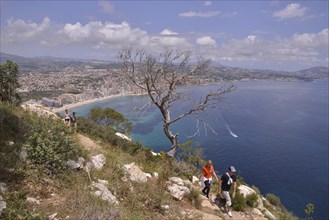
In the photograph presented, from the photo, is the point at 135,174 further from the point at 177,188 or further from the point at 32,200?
the point at 32,200

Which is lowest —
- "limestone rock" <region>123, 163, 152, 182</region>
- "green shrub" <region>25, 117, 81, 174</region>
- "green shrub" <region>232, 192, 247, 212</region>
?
"green shrub" <region>232, 192, 247, 212</region>

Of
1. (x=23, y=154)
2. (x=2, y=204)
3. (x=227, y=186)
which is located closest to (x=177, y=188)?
(x=227, y=186)

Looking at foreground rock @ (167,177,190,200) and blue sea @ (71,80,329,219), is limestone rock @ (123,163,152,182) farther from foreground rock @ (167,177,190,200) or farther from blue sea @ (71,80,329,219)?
blue sea @ (71,80,329,219)

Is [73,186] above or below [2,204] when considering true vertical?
below

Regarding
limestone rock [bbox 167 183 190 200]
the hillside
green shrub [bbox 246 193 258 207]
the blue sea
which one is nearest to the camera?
the hillside

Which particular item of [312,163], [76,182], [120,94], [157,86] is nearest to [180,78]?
[157,86]

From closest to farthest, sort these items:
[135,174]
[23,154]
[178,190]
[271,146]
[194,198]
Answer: [23,154]
[135,174]
[178,190]
[194,198]
[271,146]

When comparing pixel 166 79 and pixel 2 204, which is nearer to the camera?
pixel 2 204

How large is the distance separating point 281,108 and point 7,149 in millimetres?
109816

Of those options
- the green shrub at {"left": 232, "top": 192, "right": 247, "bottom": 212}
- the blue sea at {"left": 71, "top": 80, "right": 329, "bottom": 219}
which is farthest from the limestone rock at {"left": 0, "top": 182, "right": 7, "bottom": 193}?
→ the blue sea at {"left": 71, "top": 80, "right": 329, "bottom": 219}

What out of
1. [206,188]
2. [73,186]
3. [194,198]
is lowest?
[206,188]

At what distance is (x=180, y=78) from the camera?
1255 cm

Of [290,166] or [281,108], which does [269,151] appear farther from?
[281,108]

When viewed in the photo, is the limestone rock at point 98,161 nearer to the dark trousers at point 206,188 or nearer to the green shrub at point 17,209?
the green shrub at point 17,209
